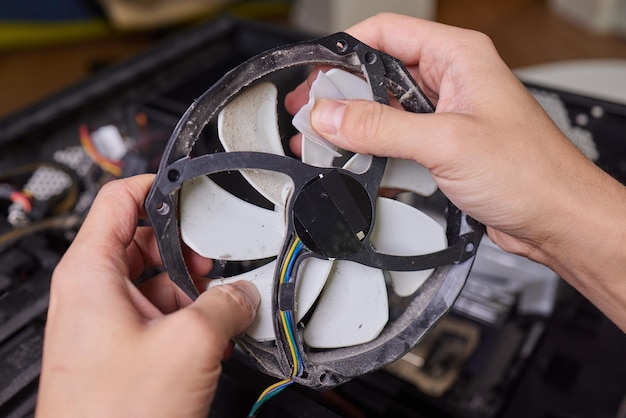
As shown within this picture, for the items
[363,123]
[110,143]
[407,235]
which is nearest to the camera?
[363,123]

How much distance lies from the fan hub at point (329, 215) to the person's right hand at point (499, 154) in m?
0.06

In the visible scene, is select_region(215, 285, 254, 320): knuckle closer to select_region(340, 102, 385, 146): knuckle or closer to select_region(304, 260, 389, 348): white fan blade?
select_region(304, 260, 389, 348): white fan blade

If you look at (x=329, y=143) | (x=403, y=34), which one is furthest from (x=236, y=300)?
(x=403, y=34)

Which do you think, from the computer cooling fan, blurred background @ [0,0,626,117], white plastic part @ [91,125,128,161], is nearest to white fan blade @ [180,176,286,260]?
the computer cooling fan

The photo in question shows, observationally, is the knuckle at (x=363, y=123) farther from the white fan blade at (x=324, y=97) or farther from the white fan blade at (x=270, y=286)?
the white fan blade at (x=270, y=286)

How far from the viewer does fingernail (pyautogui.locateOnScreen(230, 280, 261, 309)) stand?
0.79 metres

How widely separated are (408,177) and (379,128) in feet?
0.51

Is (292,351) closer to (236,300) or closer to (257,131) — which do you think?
(236,300)

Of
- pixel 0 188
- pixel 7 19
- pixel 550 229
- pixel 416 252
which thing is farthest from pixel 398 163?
pixel 7 19

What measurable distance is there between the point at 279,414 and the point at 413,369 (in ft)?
1.36

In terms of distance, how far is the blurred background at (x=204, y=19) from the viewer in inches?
110

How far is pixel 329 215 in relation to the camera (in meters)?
0.80

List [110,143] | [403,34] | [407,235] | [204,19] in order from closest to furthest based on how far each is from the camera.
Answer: [407,235], [403,34], [110,143], [204,19]

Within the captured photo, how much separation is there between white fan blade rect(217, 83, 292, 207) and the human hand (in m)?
0.17
